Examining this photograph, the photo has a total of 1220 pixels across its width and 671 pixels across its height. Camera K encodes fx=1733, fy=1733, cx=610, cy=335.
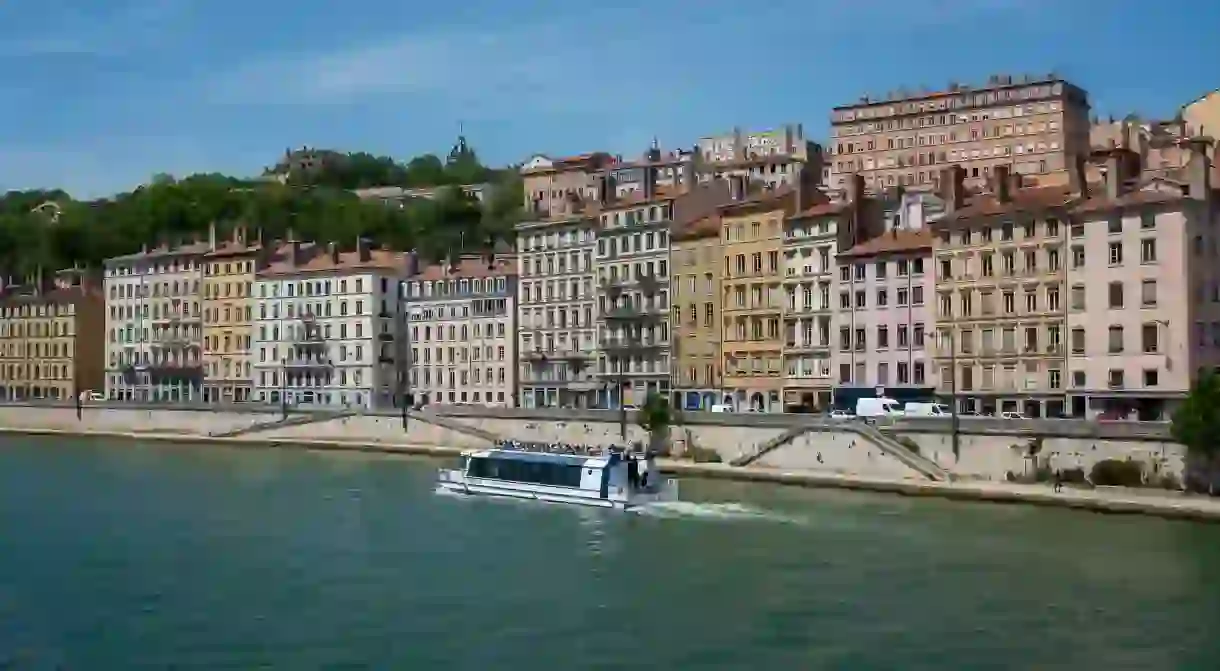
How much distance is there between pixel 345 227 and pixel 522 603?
102 metres

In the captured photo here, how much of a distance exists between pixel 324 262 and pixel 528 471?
4935 cm

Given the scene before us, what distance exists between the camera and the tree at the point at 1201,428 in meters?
50.6

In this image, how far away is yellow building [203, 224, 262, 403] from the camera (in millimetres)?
107000

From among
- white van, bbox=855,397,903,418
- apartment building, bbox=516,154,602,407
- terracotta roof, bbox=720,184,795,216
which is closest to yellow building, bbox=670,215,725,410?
terracotta roof, bbox=720,184,795,216

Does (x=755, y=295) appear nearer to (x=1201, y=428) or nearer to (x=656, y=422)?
(x=656, y=422)

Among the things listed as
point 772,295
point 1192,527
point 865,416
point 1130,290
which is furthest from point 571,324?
point 1192,527

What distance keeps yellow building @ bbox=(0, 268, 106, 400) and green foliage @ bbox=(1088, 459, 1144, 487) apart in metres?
79.3

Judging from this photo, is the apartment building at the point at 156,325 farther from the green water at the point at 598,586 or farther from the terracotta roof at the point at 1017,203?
the terracotta roof at the point at 1017,203

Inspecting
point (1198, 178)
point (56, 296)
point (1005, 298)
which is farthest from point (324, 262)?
point (1198, 178)

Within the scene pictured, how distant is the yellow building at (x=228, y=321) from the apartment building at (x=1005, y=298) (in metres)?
51.5

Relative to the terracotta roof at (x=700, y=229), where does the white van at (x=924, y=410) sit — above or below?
below


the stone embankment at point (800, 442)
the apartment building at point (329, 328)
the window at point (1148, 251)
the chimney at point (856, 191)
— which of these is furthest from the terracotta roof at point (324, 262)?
the window at point (1148, 251)

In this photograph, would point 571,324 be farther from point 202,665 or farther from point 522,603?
point 202,665

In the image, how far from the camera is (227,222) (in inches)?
5423
